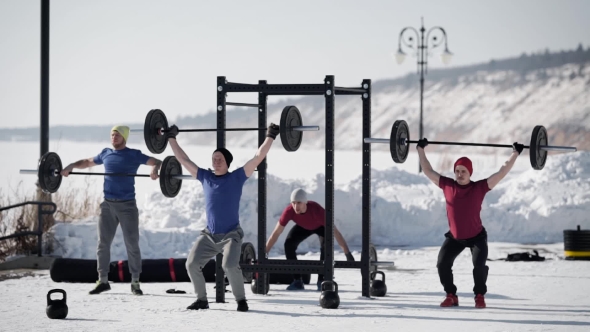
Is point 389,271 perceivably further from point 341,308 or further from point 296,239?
point 341,308

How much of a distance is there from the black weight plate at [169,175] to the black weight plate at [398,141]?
90.3 inches

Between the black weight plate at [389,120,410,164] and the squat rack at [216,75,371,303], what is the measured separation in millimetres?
374

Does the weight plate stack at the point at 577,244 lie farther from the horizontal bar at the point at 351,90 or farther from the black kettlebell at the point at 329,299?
the black kettlebell at the point at 329,299

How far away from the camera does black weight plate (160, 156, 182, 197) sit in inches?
443

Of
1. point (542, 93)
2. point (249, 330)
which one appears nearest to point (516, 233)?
point (249, 330)

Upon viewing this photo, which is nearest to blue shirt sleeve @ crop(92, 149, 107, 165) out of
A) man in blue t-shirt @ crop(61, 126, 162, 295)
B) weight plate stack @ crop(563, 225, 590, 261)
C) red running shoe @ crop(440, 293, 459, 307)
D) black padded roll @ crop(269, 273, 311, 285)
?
man in blue t-shirt @ crop(61, 126, 162, 295)

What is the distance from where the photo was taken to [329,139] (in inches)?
432

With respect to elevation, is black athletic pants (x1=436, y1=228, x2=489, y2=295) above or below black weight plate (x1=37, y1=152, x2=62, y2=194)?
below

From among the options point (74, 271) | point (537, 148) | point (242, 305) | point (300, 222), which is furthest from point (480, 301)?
point (74, 271)

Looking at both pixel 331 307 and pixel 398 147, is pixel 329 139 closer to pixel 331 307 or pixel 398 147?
pixel 398 147

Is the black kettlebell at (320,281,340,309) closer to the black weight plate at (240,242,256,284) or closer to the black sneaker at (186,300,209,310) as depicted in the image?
the black sneaker at (186,300,209,310)

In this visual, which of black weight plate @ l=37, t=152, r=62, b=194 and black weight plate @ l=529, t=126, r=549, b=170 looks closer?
black weight plate @ l=529, t=126, r=549, b=170

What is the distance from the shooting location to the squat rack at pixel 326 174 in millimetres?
10984

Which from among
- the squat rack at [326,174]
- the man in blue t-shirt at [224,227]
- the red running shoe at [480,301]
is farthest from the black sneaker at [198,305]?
the red running shoe at [480,301]
